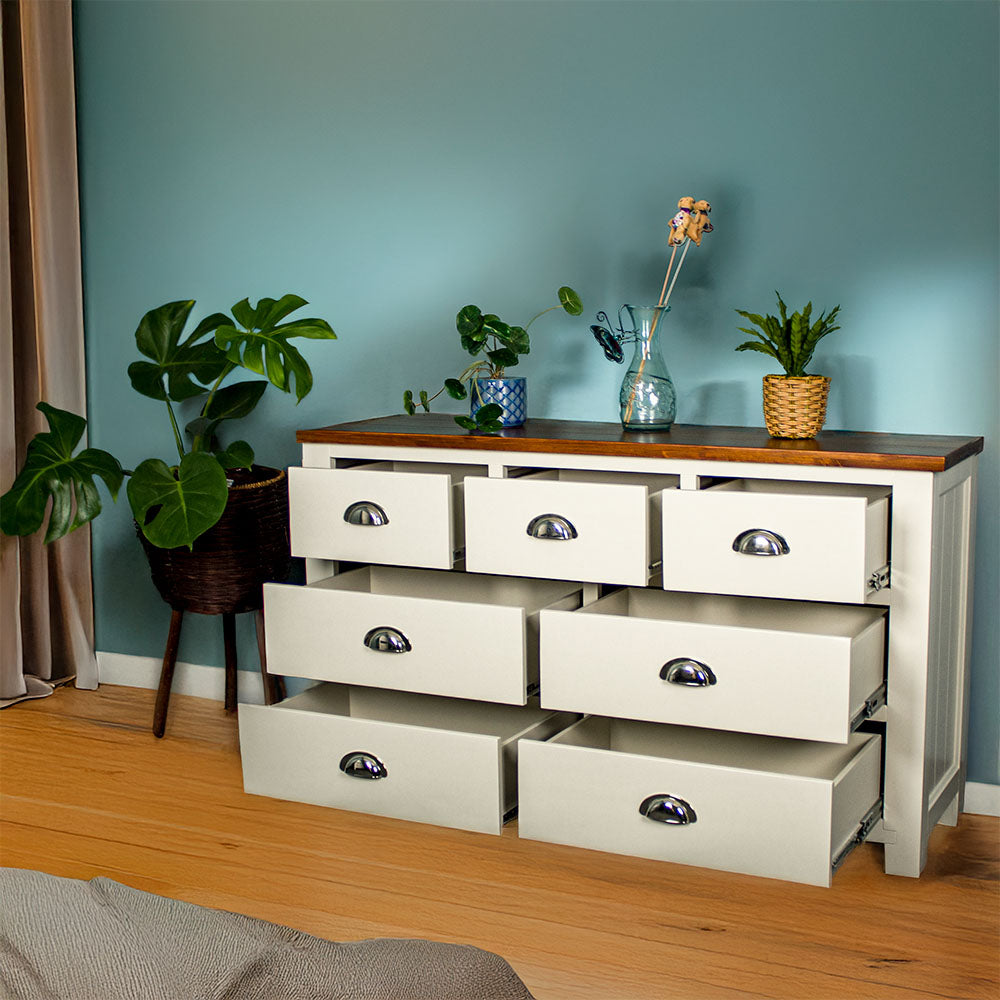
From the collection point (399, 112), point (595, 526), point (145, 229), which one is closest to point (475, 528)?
point (595, 526)

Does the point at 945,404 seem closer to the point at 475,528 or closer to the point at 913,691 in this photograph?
the point at 913,691

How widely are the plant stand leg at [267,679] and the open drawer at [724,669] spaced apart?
0.85 metres

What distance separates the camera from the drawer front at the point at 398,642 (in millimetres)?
2162

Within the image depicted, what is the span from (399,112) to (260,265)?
0.51 metres

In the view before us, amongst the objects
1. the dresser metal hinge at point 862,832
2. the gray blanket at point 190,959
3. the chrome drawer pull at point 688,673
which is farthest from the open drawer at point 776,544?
the gray blanket at point 190,959

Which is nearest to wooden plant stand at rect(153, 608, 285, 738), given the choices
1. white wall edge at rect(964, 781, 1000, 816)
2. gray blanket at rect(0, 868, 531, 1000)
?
white wall edge at rect(964, 781, 1000, 816)

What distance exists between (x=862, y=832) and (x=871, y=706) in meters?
0.21

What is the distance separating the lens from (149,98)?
9.76 ft

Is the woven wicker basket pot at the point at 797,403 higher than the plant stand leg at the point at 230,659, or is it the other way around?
the woven wicker basket pot at the point at 797,403

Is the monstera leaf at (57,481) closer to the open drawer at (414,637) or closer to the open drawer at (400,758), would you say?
the open drawer at (414,637)

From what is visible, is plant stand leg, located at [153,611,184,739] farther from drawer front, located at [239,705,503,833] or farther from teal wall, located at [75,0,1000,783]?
drawer front, located at [239,705,503,833]

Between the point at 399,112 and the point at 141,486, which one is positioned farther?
the point at 399,112

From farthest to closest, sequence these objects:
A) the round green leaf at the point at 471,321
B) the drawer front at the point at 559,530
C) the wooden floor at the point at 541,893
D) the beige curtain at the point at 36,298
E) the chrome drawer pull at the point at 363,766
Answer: the beige curtain at the point at 36,298 < the round green leaf at the point at 471,321 < the chrome drawer pull at the point at 363,766 < the drawer front at the point at 559,530 < the wooden floor at the point at 541,893

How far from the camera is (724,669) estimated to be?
1982mm
